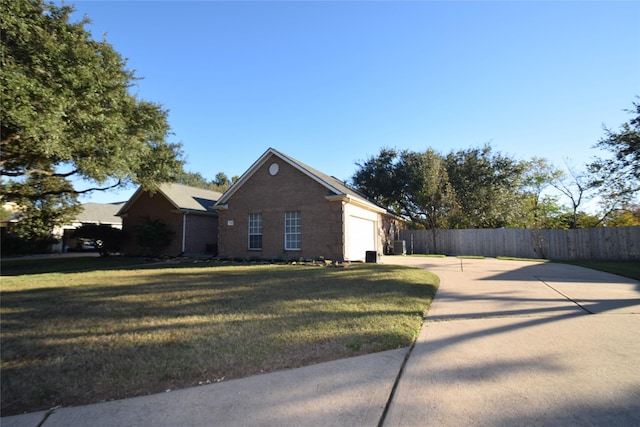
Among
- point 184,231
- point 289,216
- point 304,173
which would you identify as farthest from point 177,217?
point 304,173

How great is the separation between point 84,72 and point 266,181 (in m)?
8.66

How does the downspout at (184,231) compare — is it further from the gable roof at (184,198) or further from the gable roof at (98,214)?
the gable roof at (98,214)

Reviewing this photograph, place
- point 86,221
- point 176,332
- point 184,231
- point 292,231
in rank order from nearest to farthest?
point 176,332
point 292,231
point 184,231
point 86,221

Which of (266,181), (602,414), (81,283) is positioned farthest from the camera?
(266,181)

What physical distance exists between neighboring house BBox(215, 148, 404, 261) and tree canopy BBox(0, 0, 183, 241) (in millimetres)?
5173

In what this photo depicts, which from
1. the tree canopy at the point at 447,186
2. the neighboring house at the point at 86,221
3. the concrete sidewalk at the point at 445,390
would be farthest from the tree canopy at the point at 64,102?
the tree canopy at the point at 447,186

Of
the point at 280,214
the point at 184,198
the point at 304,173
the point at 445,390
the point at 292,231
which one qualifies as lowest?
the point at 445,390

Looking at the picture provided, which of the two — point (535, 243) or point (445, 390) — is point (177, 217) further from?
point (535, 243)

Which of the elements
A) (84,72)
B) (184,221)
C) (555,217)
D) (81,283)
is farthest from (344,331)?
(555,217)

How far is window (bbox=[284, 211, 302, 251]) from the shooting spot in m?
16.3

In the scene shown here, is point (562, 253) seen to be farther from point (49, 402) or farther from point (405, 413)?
point (49, 402)

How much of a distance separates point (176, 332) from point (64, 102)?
900 cm

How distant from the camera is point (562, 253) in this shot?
1967 centimetres

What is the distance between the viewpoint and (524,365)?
381 cm
